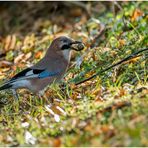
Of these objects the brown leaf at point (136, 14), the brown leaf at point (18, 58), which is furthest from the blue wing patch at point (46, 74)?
the brown leaf at point (136, 14)

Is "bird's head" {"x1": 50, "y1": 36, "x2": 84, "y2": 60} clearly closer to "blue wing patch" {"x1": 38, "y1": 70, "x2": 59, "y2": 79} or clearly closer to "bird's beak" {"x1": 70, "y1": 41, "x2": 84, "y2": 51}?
"bird's beak" {"x1": 70, "y1": 41, "x2": 84, "y2": 51}

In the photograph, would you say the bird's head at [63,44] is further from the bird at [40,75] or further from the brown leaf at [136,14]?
the brown leaf at [136,14]

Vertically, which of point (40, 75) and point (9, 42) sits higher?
point (9, 42)

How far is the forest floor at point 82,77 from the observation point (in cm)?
551

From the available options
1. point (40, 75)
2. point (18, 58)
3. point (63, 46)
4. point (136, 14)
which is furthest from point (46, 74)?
point (136, 14)

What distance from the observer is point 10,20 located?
13.6m

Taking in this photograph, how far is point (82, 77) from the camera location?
832 centimetres

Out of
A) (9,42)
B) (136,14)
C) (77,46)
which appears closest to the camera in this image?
(77,46)

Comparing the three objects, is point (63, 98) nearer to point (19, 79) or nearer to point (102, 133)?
point (19, 79)

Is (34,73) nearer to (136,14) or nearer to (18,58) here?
(18,58)

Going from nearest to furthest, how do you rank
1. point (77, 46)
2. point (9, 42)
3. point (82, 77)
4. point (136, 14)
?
point (82, 77) → point (77, 46) → point (136, 14) → point (9, 42)

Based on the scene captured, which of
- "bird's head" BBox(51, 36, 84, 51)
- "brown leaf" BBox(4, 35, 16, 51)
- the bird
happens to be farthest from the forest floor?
"bird's head" BBox(51, 36, 84, 51)

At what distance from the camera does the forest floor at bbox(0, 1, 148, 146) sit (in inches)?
217

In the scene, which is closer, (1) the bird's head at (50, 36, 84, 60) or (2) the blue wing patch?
(2) the blue wing patch
